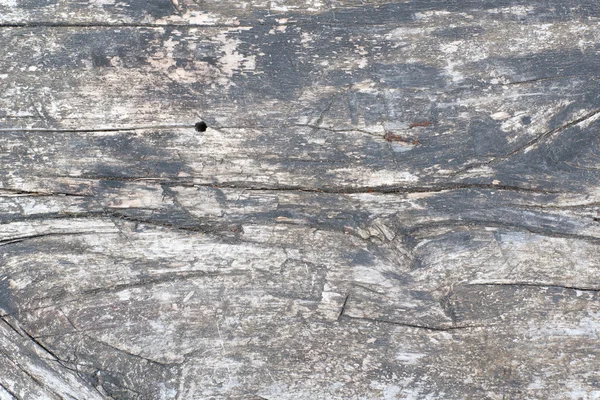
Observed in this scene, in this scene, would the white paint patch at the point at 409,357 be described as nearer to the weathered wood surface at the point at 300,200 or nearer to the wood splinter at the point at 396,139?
the weathered wood surface at the point at 300,200

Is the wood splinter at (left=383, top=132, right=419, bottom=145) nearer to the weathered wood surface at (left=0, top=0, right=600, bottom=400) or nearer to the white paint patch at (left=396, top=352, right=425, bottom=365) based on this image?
the weathered wood surface at (left=0, top=0, right=600, bottom=400)

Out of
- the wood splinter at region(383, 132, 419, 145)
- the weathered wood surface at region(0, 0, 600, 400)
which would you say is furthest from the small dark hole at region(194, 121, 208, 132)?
the wood splinter at region(383, 132, 419, 145)

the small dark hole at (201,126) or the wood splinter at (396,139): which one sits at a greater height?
the small dark hole at (201,126)

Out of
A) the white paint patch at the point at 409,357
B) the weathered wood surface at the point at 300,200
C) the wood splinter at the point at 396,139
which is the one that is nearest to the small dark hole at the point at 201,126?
the weathered wood surface at the point at 300,200

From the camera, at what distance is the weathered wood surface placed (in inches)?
75.3

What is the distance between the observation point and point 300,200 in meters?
1.95

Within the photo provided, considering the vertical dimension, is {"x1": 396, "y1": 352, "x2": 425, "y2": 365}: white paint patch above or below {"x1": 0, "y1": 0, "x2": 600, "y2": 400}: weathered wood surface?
below

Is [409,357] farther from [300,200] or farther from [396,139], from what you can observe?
[396,139]

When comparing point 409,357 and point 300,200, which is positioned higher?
point 300,200

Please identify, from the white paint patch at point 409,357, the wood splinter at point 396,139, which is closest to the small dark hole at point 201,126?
the wood splinter at point 396,139

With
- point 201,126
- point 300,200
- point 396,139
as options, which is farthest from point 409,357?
point 201,126

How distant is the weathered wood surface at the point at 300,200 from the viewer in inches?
75.3

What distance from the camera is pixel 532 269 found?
6.42 ft

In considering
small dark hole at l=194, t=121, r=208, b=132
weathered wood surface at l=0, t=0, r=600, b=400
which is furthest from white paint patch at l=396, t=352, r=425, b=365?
small dark hole at l=194, t=121, r=208, b=132
